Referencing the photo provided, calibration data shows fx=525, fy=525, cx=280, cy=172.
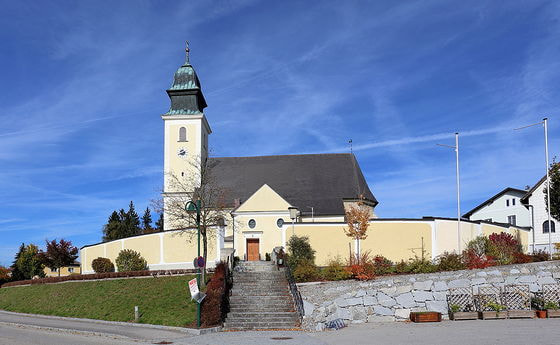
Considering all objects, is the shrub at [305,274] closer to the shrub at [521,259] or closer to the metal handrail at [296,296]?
the metal handrail at [296,296]

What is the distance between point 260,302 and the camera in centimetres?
2459

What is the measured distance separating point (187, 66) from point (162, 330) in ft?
113

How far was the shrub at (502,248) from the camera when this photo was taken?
1013 inches

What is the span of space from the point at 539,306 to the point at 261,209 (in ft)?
74.9

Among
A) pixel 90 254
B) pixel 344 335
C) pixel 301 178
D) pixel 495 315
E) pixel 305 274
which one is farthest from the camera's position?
pixel 301 178

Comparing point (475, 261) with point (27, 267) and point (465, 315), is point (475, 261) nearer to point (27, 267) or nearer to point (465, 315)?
point (465, 315)

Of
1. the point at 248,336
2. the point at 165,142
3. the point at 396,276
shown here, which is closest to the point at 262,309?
the point at 248,336

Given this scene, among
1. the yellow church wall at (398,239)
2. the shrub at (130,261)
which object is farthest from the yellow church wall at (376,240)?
the shrub at (130,261)

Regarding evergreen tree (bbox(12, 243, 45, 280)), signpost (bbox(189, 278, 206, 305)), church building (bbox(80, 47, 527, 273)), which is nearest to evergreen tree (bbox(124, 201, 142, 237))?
evergreen tree (bbox(12, 243, 45, 280))

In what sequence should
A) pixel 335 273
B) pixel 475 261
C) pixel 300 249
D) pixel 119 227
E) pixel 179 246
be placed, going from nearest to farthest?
pixel 475 261
pixel 335 273
pixel 300 249
pixel 179 246
pixel 119 227

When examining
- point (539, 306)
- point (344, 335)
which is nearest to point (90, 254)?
point (344, 335)

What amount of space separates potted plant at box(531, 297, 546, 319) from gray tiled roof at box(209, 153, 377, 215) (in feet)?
74.6

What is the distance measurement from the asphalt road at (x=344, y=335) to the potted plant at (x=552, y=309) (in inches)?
34.1

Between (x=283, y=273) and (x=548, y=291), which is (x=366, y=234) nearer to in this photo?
(x=283, y=273)
